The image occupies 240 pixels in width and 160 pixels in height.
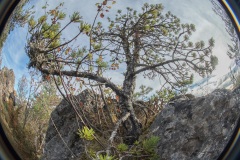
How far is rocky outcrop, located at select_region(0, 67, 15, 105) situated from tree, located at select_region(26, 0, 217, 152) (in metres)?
0.09

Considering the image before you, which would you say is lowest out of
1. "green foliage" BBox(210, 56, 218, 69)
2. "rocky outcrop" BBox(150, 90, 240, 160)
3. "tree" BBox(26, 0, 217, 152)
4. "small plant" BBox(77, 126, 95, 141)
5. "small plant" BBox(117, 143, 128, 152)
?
"rocky outcrop" BBox(150, 90, 240, 160)

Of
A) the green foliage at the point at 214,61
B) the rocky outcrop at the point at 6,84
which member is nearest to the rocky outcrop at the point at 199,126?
the green foliage at the point at 214,61

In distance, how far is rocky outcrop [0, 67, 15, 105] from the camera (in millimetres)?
1592

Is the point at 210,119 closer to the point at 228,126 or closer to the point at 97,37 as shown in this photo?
the point at 228,126

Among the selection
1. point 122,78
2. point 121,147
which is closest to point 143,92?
point 122,78

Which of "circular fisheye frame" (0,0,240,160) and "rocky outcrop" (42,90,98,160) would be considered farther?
"rocky outcrop" (42,90,98,160)

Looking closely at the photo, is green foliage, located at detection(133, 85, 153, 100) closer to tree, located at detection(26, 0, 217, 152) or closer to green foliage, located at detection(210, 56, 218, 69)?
tree, located at detection(26, 0, 217, 152)

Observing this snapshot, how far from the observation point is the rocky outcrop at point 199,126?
1.51 meters

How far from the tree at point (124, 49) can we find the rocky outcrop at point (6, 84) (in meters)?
0.09

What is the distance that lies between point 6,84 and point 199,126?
0.77 metres

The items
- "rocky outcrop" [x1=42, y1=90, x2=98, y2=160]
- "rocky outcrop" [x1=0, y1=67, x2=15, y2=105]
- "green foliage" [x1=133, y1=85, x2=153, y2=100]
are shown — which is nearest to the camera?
"green foliage" [x1=133, y1=85, x2=153, y2=100]

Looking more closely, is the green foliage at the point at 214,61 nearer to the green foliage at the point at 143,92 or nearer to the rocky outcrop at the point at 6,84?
the green foliage at the point at 143,92

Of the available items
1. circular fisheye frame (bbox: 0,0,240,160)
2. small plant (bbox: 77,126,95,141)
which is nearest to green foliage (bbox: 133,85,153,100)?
circular fisheye frame (bbox: 0,0,240,160)

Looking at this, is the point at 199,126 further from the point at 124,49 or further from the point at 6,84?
the point at 6,84
